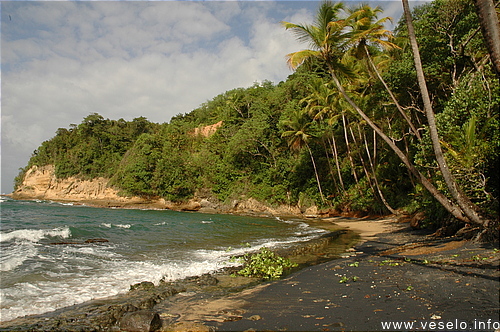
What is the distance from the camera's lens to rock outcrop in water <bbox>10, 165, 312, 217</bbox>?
101ft

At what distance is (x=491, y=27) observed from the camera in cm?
485

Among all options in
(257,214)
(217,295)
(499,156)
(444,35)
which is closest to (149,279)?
(217,295)

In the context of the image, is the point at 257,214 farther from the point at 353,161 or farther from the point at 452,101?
the point at 452,101

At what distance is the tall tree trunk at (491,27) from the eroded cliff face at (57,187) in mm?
45936

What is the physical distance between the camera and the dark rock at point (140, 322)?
4.11 metres

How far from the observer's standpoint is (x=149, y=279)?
688 cm

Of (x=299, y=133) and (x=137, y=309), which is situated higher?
(x=299, y=133)

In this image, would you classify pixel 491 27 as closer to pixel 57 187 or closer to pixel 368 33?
pixel 368 33

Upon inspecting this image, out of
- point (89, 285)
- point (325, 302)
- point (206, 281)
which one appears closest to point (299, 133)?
point (206, 281)

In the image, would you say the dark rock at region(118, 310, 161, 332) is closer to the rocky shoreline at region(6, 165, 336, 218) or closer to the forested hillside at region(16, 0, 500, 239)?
the forested hillside at region(16, 0, 500, 239)

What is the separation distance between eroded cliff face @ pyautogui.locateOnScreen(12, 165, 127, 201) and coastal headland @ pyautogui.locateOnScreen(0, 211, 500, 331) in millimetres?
42453

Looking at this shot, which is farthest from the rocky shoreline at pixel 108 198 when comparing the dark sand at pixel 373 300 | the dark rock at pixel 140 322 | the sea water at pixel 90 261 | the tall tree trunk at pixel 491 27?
the dark rock at pixel 140 322

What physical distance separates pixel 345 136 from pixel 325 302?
21.4 meters

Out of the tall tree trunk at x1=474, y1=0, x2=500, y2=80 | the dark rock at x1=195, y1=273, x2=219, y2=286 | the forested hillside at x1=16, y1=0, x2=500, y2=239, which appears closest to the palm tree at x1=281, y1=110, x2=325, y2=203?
the forested hillside at x1=16, y1=0, x2=500, y2=239
